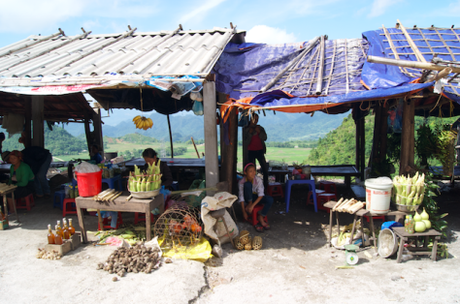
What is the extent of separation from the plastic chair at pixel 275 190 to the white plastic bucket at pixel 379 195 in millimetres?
3315

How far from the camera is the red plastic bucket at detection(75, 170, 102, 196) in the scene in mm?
4750

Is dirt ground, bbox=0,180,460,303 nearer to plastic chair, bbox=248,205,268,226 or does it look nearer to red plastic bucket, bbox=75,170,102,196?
plastic chair, bbox=248,205,268,226

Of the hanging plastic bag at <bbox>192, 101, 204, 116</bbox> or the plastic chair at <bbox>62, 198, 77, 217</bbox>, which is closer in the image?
the hanging plastic bag at <bbox>192, 101, 204, 116</bbox>

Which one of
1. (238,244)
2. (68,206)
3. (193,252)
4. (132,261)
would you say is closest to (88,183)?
(132,261)

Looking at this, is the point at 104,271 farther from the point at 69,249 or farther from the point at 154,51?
the point at 154,51

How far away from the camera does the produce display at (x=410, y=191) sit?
4559 millimetres

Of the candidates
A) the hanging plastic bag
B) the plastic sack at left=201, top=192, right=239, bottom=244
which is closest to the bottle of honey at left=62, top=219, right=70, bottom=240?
the plastic sack at left=201, top=192, right=239, bottom=244

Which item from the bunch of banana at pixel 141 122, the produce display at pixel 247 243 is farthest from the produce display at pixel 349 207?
the bunch of banana at pixel 141 122

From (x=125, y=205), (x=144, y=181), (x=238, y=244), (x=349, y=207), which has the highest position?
(x=144, y=181)

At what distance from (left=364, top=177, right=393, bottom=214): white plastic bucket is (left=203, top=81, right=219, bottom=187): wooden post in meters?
2.71

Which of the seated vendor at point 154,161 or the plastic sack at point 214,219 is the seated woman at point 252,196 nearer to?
the plastic sack at point 214,219

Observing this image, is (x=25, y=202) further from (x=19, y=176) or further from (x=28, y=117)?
(x=28, y=117)

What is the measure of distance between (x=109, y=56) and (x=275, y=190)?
18.1 ft

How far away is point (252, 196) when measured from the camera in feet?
18.8
